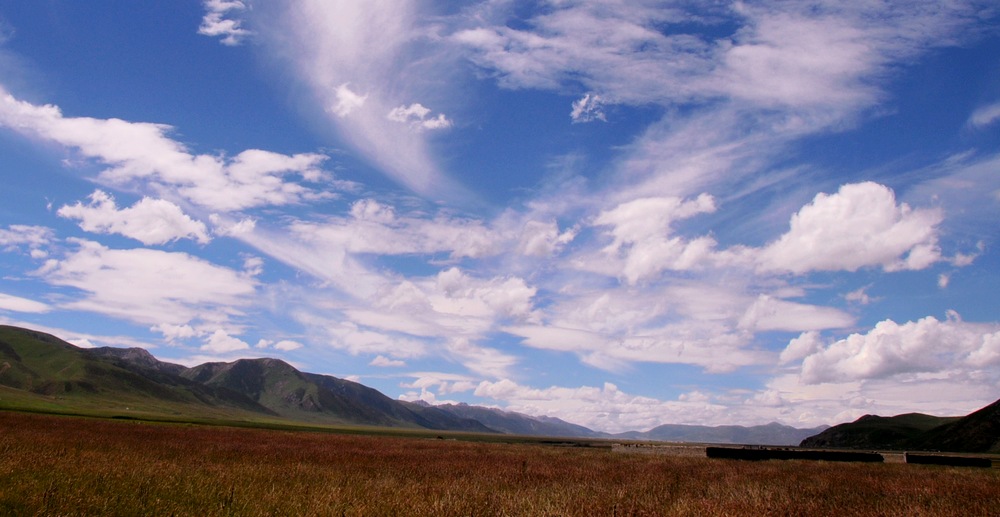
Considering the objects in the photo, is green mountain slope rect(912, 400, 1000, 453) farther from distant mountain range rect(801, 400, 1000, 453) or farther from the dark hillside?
the dark hillside

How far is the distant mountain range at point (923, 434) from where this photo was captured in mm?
116100

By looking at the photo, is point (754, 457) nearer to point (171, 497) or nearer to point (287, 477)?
point (287, 477)

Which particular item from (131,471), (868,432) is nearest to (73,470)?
(131,471)

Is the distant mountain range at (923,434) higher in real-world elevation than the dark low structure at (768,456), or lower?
lower

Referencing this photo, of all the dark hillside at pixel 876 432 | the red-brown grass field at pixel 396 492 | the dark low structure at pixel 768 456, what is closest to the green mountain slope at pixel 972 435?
the dark hillside at pixel 876 432

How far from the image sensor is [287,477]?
15.2 m

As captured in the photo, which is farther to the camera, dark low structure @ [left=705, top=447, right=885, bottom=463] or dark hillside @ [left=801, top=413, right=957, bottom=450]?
dark hillside @ [left=801, top=413, right=957, bottom=450]

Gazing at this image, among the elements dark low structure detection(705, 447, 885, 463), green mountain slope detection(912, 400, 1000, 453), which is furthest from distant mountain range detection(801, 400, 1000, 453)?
dark low structure detection(705, 447, 885, 463)

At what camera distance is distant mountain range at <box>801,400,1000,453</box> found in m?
116

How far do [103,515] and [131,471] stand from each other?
5658mm

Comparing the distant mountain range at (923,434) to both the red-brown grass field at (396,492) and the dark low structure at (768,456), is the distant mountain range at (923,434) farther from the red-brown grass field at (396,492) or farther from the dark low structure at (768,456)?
the red-brown grass field at (396,492)

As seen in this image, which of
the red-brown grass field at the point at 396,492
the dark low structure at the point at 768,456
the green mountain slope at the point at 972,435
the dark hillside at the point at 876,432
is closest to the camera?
the red-brown grass field at the point at 396,492

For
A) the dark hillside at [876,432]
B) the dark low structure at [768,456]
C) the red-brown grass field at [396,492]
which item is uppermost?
the red-brown grass field at [396,492]

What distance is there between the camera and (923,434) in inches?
5930
